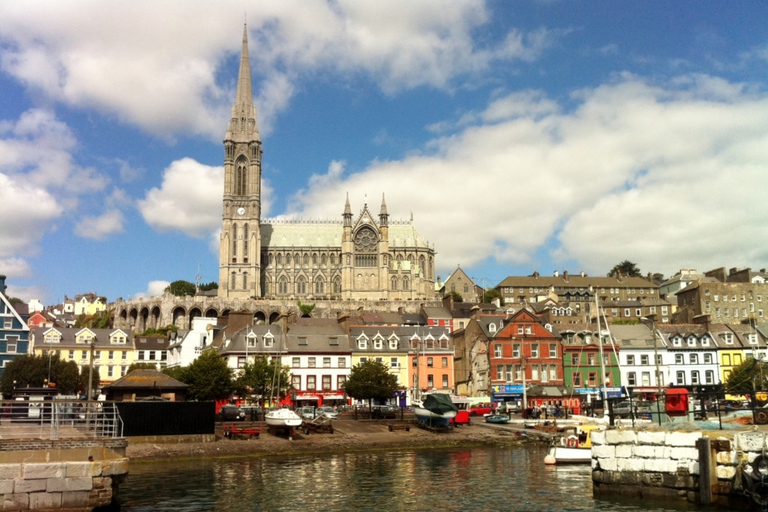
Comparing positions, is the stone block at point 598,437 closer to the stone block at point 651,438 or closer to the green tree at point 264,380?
the stone block at point 651,438

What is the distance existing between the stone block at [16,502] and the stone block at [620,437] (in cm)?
1958

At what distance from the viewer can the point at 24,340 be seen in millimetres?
74812

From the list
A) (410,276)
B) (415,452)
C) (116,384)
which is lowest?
(415,452)

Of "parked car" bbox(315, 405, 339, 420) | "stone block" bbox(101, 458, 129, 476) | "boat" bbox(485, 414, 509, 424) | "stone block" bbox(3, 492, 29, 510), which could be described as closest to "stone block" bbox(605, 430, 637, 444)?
"stone block" bbox(101, 458, 129, 476)

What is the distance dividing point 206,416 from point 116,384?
900cm

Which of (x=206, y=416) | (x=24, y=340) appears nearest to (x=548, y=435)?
(x=206, y=416)

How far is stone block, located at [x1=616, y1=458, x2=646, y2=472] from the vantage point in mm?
26095

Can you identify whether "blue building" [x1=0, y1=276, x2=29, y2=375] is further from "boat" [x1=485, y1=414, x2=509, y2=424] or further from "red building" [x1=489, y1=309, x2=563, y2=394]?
"red building" [x1=489, y1=309, x2=563, y2=394]

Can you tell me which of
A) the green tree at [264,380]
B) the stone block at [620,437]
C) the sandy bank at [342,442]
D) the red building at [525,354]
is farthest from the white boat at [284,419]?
the red building at [525,354]

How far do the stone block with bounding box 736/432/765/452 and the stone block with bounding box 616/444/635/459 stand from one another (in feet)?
13.1

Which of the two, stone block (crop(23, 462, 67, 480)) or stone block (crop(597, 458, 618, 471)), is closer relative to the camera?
stone block (crop(23, 462, 67, 480))

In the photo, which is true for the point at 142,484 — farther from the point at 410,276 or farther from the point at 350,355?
the point at 410,276

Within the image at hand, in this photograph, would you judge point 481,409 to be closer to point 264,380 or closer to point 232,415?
point 264,380

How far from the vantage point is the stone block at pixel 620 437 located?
86.0 feet
